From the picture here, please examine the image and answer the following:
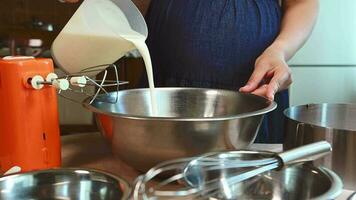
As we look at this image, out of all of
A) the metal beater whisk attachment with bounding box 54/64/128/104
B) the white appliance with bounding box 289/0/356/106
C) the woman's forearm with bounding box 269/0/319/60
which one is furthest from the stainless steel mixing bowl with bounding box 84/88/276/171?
the white appliance with bounding box 289/0/356/106

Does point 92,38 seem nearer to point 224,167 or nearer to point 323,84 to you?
point 224,167

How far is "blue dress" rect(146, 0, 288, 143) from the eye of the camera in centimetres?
83

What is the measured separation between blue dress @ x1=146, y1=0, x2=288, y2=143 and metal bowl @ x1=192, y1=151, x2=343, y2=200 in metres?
0.36

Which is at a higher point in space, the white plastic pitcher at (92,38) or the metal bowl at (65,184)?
the white plastic pitcher at (92,38)

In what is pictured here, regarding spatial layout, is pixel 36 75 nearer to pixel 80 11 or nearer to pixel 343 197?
pixel 80 11

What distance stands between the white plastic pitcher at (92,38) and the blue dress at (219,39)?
0.21 meters

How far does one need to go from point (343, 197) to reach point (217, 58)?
413 mm

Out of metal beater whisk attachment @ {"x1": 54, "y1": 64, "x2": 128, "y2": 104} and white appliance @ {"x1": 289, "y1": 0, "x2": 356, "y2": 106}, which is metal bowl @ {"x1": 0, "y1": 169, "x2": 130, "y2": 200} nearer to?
metal beater whisk attachment @ {"x1": 54, "y1": 64, "x2": 128, "y2": 104}

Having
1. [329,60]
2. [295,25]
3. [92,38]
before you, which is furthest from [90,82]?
[329,60]

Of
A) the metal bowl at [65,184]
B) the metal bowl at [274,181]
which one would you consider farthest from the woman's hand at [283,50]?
the metal bowl at [65,184]

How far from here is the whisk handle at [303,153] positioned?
0.42 m

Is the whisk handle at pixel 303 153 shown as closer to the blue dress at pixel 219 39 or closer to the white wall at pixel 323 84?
the blue dress at pixel 219 39

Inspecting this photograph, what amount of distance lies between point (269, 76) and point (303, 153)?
0.28 metres

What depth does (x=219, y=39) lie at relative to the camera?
2.71 feet
